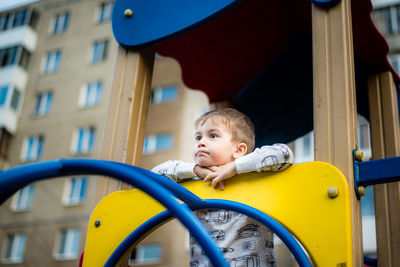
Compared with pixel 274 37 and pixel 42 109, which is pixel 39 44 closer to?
pixel 42 109

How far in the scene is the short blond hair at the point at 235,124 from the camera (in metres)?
1.91

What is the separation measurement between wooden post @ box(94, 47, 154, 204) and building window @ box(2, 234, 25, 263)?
1314 centimetres

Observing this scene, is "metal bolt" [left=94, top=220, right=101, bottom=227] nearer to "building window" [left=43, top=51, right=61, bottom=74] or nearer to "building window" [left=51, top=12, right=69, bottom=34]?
"building window" [left=43, top=51, right=61, bottom=74]

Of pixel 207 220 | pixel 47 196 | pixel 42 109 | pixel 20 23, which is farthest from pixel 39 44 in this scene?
pixel 207 220

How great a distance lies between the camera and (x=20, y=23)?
54.0ft

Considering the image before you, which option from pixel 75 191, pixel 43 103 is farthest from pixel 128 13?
pixel 43 103

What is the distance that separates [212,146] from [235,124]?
0.50ft

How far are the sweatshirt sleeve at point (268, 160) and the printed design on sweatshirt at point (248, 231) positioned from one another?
0.20 meters

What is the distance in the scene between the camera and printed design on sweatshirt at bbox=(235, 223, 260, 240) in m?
1.70

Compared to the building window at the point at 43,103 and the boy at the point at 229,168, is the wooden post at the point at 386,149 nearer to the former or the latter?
the boy at the point at 229,168

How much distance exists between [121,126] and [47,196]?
508 inches

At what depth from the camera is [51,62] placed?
16.1 m

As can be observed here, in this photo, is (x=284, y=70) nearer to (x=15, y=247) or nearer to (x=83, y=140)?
(x=83, y=140)

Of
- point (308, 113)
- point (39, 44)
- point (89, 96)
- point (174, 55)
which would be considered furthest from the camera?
point (39, 44)
